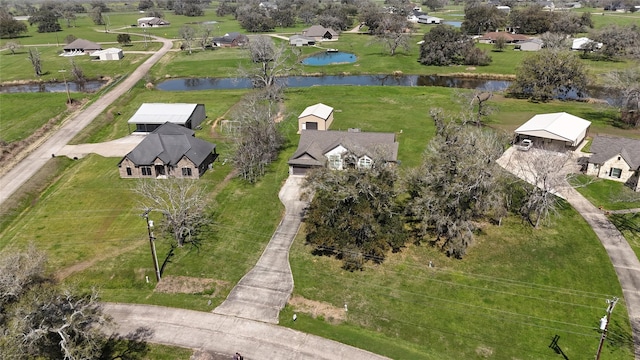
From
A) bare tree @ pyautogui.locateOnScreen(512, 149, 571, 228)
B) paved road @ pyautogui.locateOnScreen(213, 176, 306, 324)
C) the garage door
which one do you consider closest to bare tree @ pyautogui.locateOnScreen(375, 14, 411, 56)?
the garage door

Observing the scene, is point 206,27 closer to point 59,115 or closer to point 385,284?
point 59,115

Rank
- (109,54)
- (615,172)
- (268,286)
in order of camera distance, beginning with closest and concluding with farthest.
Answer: (268,286)
(615,172)
(109,54)

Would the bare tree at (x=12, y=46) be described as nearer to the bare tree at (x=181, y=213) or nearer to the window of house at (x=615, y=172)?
the bare tree at (x=181, y=213)

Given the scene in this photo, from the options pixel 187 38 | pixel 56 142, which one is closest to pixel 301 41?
pixel 187 38

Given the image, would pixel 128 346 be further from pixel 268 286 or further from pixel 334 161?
pixel 334 161

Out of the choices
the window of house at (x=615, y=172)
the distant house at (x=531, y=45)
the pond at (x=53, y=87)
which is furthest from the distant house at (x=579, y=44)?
the pond at (x=53, y=87)
